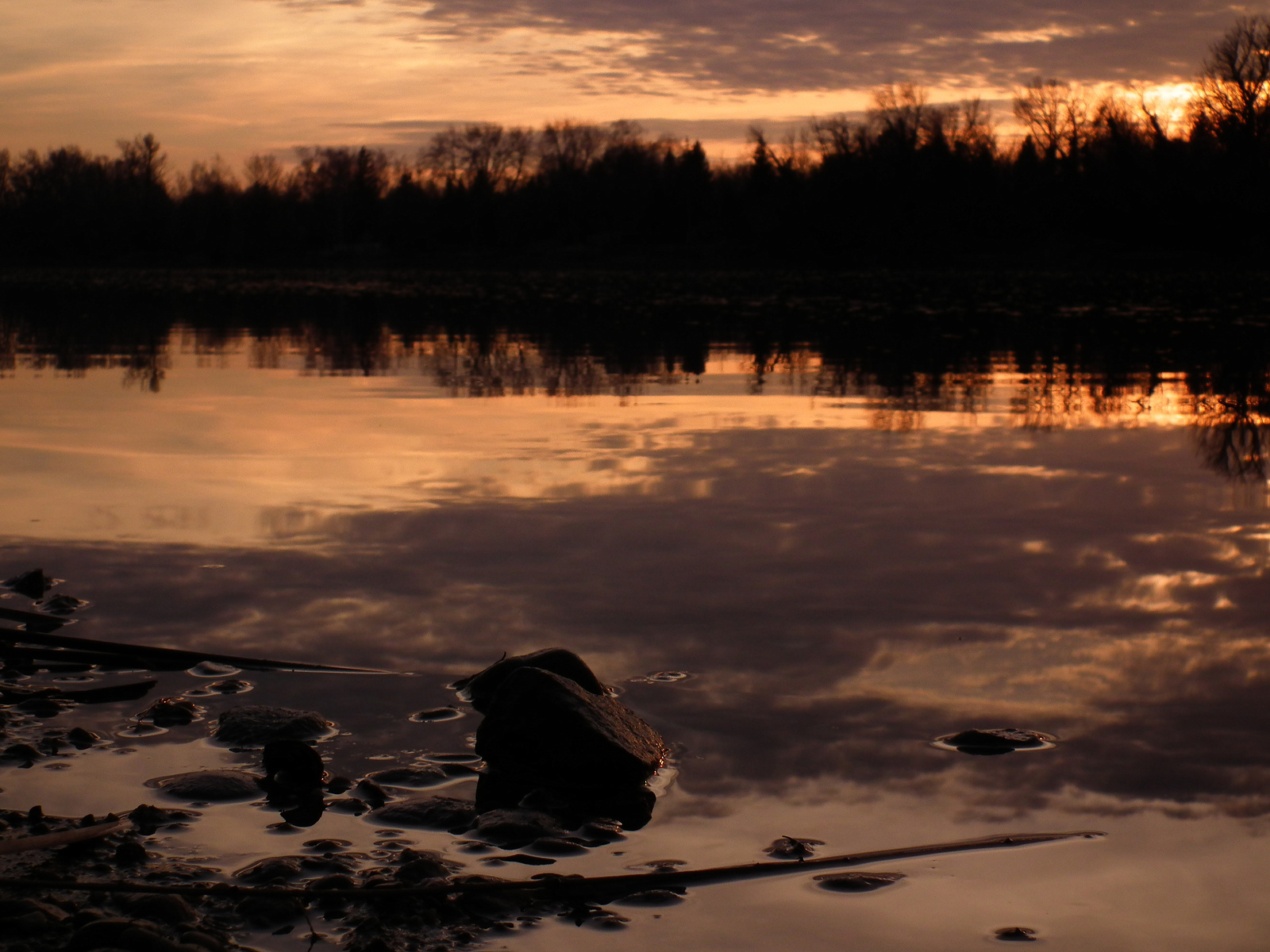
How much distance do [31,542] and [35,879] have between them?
4.63 m

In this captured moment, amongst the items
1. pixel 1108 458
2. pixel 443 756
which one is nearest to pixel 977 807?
pixel 443 756

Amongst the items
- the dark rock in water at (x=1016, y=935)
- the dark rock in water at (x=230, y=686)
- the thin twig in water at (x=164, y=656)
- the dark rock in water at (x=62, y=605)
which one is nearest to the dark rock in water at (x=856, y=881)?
the dark rock in water at (x=1016, y=935)

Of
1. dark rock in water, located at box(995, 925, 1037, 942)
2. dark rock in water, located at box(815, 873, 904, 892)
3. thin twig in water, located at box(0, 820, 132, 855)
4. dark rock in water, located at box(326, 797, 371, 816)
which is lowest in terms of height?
dark rock in water, located at box(995, 925, 1037, 942)

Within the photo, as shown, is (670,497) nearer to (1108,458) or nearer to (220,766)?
(1108,458)

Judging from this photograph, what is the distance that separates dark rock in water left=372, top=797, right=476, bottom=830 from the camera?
412 cm

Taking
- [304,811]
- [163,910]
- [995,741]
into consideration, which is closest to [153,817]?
[304,811]

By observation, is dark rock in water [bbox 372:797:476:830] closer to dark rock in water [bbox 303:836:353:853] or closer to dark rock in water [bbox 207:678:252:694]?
dark rock in water [bbox 303:836:353:853]

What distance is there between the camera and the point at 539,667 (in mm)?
4910

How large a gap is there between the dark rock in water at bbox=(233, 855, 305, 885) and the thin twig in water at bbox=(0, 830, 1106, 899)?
0.11 metres

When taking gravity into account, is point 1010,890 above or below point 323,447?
below

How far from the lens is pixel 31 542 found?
762 centimetres

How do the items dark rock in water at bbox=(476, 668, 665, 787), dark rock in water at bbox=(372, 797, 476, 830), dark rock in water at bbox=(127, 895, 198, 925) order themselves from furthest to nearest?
dark rock in water at bbox=(476, 668, 665, 787) < dark rock in water at bbox=(372, 797, 476, 830) < dark rock in water at bbox=(127, 895, 198, 925)

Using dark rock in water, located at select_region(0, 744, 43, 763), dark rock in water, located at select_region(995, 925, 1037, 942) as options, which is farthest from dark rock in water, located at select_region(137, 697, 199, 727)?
dark rock in water, located at select_region(995, 925, 1037, 942)

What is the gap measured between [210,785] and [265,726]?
1.63 feet
